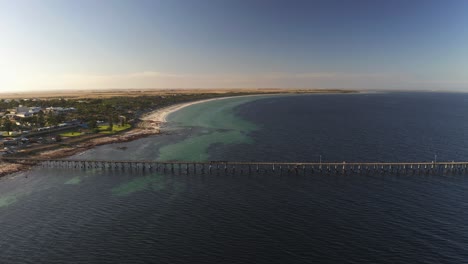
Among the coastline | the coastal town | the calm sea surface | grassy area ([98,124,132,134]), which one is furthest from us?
grassy area ([98,124,132,134])

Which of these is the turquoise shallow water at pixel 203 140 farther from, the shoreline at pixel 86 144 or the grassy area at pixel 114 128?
the grassy area at pixel 114 128

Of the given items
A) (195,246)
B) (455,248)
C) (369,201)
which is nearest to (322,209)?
(369,201)

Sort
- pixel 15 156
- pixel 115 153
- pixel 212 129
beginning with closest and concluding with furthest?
pixel 15 156
pixel 115 153
pixel 212 129

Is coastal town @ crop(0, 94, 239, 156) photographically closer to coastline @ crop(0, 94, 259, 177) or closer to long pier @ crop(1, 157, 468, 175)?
coastline @ crop(0, 94, 259, 177)

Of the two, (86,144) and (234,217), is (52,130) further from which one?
(234,217)

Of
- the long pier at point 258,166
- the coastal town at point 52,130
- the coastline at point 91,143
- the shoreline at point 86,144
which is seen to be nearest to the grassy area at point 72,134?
the coastal town at point 52,130

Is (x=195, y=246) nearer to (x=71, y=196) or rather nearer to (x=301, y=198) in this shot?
(x=301, y=198)

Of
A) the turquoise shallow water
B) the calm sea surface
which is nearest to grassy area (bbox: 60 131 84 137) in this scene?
the calm sea surface

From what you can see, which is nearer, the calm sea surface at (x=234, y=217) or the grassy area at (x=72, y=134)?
the calm sea surface at (x=234, y=217)
